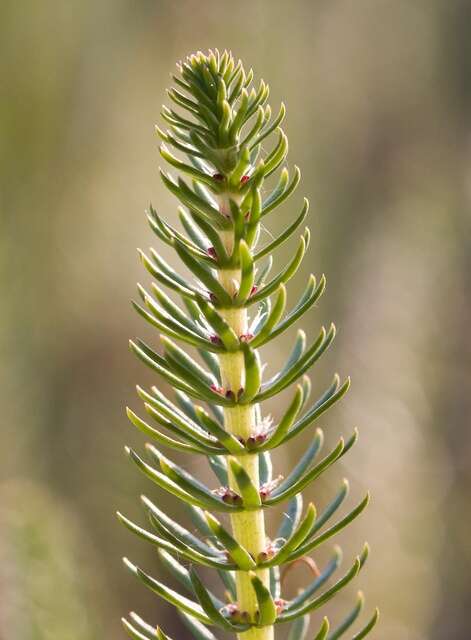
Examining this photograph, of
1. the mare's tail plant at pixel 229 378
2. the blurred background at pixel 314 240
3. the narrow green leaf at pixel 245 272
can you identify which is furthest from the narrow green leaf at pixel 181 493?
the blurred background at pixel 314 240

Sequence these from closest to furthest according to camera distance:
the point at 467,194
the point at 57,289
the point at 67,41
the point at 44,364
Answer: the point at 44,364
the point at 57,289
the point at 67,41
the point at 467,194

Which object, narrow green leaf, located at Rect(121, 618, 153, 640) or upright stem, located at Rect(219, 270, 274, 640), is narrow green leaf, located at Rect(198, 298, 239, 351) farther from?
narrow green leaf, located at Rect(121, 618, 153, 640)

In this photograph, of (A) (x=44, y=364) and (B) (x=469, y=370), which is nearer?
(A) (x=44, y=364)

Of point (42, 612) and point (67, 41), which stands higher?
point (67, 41)

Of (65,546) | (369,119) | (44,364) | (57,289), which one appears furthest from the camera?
(369,119)

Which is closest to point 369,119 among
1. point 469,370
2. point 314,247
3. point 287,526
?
point 314,247

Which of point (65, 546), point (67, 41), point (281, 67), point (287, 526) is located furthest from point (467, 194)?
point (287, 526)

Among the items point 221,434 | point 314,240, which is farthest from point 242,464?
point 314,240

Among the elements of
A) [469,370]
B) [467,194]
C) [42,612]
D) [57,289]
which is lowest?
[42,612]

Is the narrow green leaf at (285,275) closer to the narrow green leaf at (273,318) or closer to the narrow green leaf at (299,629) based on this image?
the narrow green leaf at (273,318)

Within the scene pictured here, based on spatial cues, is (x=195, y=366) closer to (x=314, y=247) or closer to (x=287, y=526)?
(x=287, y=526)
